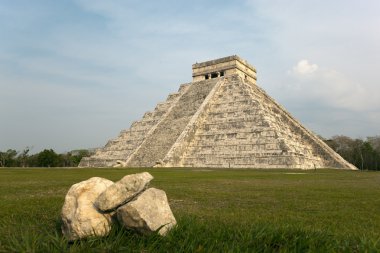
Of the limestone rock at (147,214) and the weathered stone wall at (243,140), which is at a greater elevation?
the weathered stone wall at (243,140)

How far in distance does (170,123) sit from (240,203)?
28.4 m

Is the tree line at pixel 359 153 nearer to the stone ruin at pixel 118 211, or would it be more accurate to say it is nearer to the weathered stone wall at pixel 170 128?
the weathered stone wall at pixel 170 128

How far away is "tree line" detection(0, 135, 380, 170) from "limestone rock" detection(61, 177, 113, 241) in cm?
4074

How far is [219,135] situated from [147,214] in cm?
2852

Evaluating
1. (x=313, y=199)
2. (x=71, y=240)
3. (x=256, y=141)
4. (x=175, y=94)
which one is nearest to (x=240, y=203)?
(x=313, y=199)

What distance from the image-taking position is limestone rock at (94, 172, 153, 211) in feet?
14.9

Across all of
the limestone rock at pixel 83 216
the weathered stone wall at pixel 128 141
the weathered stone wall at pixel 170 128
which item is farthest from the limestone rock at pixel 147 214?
the weathered stone wall at pixel 128 141

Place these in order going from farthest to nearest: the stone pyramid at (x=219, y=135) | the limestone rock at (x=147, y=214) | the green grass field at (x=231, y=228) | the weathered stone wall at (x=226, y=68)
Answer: the weathered stone wall at (x=226, y=68), the stone pyramid at (x=219, y=135), the limestone rock at (x=147, y=214), the green grass field at (x=231, y=228)

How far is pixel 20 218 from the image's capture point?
19.4ft

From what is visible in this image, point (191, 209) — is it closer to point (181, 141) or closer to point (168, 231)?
point (168, 231)

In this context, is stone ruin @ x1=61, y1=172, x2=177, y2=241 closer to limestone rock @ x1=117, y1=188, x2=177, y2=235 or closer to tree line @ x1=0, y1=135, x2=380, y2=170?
limestone rock @ x1=117, y1=188, x2=177, y2=235

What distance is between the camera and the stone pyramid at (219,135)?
2962cm

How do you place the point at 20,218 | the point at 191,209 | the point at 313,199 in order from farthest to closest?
1. the point at 313,199
2. the point at 191,209
3. the point at 20,218

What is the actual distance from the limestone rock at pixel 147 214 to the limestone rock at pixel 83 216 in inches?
9.4
